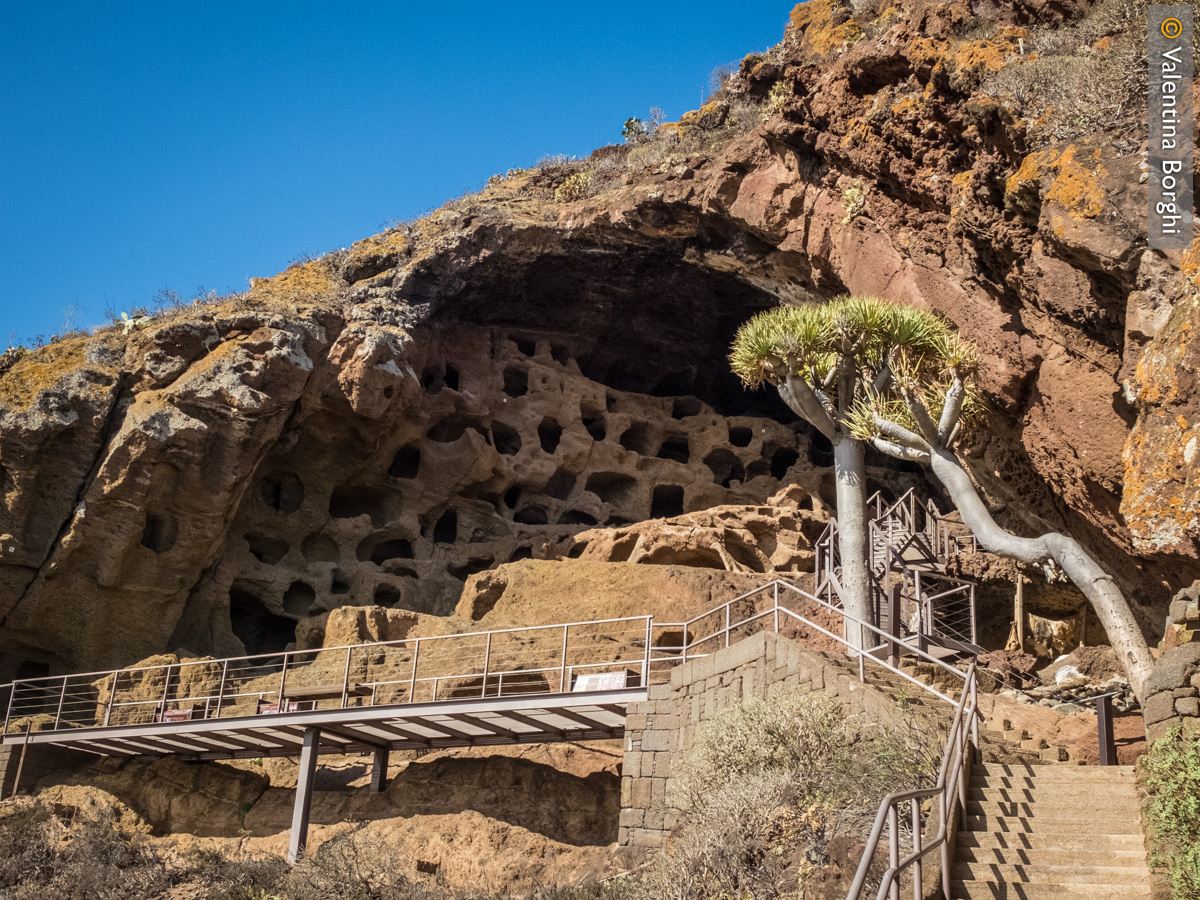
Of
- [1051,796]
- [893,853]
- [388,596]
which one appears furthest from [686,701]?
[388,596]

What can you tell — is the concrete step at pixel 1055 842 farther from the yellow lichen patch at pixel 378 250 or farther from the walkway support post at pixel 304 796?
the yellow lichen patch at pixel 378 250

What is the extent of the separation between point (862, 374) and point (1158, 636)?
5.44 metres

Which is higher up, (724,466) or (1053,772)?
(724,466)

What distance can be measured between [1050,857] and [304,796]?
12.1 metres

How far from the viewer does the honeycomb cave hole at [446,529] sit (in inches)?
1158

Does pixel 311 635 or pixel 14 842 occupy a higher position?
pixel 311 635

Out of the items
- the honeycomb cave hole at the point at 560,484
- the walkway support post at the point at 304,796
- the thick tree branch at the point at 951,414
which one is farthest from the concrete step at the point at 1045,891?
the honeycomb cave hole at the point at 560,484

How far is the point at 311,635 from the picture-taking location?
22.7 m

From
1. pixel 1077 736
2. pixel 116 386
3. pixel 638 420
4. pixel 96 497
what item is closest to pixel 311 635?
pixel 96 497

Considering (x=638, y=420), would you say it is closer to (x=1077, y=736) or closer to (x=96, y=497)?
(x=96, y=497)

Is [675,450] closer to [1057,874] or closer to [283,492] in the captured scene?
[283,492]

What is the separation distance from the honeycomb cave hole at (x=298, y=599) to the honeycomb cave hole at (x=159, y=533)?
10.3 feet

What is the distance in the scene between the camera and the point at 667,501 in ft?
104

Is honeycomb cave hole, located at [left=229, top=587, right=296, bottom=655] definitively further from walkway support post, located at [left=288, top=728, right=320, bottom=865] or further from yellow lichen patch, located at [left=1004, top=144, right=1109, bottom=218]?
yellow lichen patch, located at [left=1004, top=144, right=1109, bottom=218]
